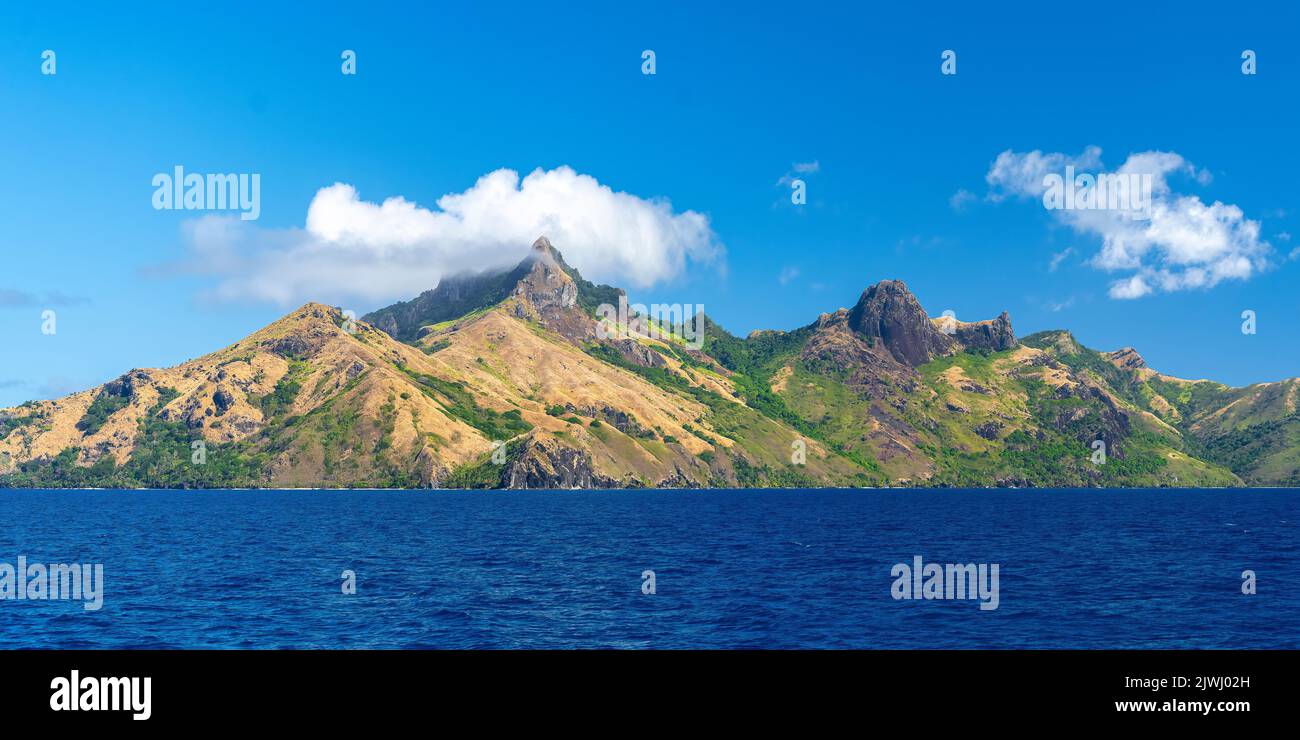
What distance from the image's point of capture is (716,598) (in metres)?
84.5

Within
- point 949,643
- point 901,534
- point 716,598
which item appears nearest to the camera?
point 949,643

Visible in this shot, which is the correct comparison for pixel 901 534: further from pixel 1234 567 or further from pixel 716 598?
pixel 716 598

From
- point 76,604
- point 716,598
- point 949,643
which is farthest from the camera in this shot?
point 716,598

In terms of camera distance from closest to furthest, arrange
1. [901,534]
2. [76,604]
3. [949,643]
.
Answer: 1. [949,643]
2. [76,604]
3. [901,534]
